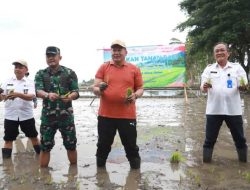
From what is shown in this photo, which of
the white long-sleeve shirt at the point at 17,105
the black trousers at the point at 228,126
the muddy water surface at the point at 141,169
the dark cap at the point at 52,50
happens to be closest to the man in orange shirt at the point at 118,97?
the muddy water surface at the point at 141,169

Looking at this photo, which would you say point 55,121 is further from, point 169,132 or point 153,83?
point 153,83

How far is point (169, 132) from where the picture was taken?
9547 mm

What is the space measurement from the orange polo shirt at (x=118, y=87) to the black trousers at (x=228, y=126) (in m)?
1.32

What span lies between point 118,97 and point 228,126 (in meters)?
1.88

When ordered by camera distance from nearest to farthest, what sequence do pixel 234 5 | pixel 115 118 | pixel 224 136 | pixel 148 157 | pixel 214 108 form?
pixel 115 118 → pixel 214 108 → pixel 148 157 → pixel 224 136 → pixel 234 5

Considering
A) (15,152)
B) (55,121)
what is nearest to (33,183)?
(55,121)

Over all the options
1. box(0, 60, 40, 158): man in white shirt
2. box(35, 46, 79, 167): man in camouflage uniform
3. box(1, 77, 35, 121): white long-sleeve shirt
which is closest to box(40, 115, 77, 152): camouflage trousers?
box(35, 46, 79, 167): man in camouflage uniform

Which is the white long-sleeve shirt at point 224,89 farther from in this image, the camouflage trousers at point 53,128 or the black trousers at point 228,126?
the camouflage trousers at point 53,128

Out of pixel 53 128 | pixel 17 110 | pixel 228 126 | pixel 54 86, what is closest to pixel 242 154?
pixel 228 126

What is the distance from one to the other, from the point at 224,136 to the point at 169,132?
137 centimetres

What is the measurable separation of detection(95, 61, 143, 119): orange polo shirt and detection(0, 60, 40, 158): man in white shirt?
1448 millimetres

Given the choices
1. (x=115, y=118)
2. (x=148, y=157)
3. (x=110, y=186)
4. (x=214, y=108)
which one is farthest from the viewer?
(x=148, y=157)

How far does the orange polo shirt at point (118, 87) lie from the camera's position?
5.60 m

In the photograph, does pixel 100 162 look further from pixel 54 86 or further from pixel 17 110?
pixel 17 110
